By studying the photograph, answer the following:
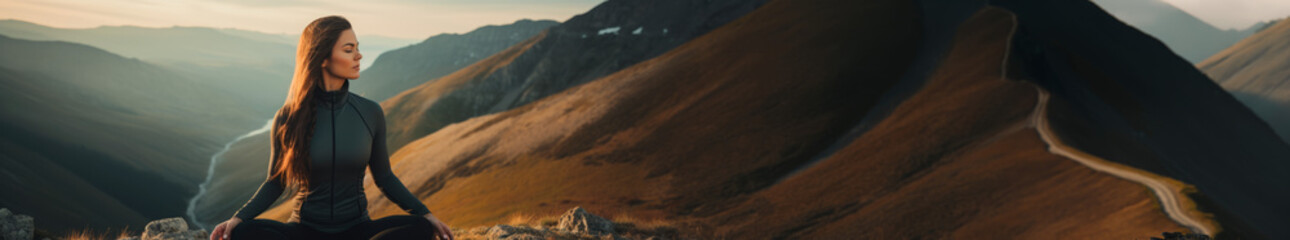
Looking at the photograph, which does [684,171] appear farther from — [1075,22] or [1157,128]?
[1075,22]

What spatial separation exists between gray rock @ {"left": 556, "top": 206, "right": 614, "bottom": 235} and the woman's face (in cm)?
1131

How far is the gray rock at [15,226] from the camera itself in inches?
433

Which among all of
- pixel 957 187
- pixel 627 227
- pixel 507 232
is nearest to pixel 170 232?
pixel 507 232

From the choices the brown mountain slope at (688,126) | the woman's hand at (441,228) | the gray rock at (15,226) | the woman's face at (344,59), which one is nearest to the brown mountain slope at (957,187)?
the brown mountain slope at (688,126)

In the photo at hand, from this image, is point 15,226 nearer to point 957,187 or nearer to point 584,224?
point 584,224

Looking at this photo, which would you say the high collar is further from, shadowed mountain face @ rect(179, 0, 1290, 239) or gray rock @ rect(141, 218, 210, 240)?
shadowed mountain face @ rect(179, 0, 1290, 239)

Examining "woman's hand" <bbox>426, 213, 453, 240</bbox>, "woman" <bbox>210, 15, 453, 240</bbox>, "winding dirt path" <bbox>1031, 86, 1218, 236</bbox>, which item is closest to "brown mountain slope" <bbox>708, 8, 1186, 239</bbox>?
"winding dirt path" <bbox>1031, 86, 1218, 236</bbox>

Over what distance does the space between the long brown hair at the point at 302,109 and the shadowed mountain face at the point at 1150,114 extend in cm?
3933

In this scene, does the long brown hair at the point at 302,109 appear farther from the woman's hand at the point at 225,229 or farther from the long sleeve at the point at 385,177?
the long sleeve at the point at 385,177

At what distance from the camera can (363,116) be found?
6309 mm

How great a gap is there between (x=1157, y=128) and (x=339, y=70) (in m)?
105

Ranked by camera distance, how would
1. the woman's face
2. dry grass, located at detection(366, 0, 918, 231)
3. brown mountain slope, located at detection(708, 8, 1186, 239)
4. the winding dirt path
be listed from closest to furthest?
1. the woman's face
2. the winding dirt path
3. brown mountain slope, located at detection(708, 8, 1186, 239)
4. dry grass, located at detection(366, 0, 918, 231)

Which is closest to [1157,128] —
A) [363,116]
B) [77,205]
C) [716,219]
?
[716,219]

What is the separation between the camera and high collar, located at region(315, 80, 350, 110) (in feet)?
20.4
